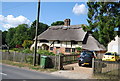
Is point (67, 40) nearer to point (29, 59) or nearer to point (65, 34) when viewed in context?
point (65, 34)

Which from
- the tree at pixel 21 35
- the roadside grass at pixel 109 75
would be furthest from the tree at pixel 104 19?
the tree at pixel 21 35

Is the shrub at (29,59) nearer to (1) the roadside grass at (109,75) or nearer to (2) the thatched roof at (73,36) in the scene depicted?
(1) the roadside grass at (109,75)

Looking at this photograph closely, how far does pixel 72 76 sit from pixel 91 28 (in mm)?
5339

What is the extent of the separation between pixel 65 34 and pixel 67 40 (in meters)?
2.31

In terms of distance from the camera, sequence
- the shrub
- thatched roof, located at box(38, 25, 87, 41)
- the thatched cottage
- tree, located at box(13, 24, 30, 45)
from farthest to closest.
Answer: tree, located at box(13, 24, 30, 45)
thatched roof, located at box(38, 25, 87, 41)
the thatched cottage
the shrub

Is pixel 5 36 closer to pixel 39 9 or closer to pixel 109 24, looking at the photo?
pixel 39 9

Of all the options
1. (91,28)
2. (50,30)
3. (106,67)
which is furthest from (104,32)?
(50,30)

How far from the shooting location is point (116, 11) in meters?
13.6

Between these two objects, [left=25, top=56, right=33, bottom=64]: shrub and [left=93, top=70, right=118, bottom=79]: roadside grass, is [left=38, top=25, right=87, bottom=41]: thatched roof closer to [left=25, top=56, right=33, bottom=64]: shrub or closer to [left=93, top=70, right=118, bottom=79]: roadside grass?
[left=25, top=56, right=33, bottom=64]: shrub

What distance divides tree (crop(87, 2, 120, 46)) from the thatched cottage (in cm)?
1932

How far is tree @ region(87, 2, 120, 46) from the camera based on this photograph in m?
12.8

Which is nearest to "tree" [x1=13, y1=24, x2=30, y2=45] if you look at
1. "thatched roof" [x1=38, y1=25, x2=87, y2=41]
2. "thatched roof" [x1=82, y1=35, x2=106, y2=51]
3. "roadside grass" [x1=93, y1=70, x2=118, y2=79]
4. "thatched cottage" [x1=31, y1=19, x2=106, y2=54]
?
"thatched cottage" [x1=31, y1=19, x2=106, y2=54]

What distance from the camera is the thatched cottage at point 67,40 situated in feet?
115

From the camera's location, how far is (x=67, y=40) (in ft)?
116
